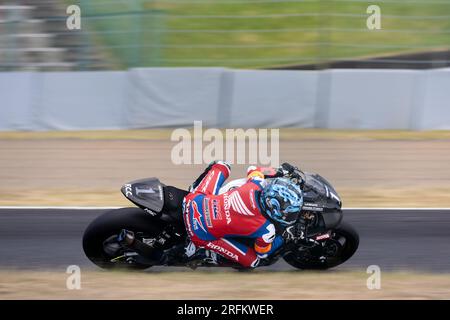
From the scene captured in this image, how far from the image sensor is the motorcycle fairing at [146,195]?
6891 mm

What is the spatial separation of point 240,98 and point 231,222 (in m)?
8.11

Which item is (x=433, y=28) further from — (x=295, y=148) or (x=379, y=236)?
(x=379, y=236)

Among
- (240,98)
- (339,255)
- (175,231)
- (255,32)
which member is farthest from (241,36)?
(175,231)

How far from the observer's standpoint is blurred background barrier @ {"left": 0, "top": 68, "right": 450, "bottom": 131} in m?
14.6

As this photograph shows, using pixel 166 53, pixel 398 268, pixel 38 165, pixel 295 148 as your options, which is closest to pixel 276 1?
pixel 166 53

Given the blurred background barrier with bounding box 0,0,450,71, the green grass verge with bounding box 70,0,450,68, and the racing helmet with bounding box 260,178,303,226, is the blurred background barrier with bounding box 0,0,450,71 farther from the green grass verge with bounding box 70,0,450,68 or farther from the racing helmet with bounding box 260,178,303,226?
the racing helmet with bounding box 260,178,303,226

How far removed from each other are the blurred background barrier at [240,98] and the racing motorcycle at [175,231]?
7644mm

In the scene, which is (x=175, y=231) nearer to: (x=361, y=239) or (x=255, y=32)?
(x=361, y=239)

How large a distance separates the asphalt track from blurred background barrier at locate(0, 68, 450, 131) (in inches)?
192

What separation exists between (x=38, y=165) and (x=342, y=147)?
511 centimetres

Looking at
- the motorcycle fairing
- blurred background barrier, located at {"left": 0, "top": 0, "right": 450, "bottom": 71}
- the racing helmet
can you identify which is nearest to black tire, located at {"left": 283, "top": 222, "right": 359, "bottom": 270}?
the racing helmet

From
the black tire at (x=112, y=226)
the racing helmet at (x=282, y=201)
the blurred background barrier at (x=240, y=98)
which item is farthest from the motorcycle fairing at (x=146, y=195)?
the blurred background barrier at (x=240, y=98)

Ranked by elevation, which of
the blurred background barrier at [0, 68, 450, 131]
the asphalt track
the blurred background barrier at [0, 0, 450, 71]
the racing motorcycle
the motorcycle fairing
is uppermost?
the blurred background barrier at [0, 0, 450, 71]

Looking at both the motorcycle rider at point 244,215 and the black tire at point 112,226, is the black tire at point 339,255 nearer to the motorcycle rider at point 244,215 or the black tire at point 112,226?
the motorcycle rider at point 244,215
